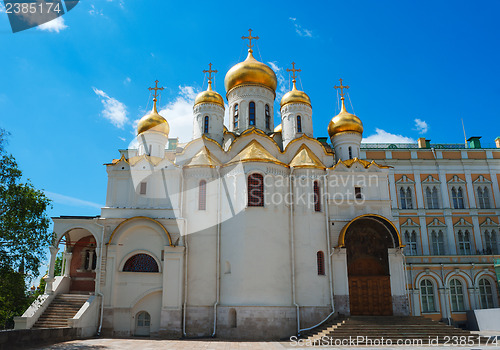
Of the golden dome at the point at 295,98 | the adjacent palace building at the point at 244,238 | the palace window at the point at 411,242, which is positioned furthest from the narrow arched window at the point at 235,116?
the palace window at the point at 411,242

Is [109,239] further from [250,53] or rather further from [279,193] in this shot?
[250,53]

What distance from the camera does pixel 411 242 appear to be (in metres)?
26.9

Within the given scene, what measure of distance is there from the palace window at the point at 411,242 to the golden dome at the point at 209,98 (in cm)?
1454

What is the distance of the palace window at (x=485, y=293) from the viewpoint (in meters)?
25.4

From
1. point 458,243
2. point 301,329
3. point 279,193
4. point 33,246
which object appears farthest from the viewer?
point 458,243

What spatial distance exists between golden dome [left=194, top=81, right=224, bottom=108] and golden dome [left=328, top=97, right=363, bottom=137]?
6.61 metres

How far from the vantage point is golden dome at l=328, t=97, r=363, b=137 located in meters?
23.8

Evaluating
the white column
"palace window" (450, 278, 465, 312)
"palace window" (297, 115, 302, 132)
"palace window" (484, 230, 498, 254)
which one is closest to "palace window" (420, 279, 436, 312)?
"palace window" (450, 278, 465, 312)

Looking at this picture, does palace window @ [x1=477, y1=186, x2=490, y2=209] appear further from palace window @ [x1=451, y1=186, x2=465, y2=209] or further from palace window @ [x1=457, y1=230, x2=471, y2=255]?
palace window @ [x1=457, y1=230, x2=471, y2=255]

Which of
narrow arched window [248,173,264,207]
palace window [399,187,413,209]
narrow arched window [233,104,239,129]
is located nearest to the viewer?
narrow arched window [248,173,264,207]

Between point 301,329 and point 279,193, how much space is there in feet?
20.8

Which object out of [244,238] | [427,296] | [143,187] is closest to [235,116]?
[143,187]

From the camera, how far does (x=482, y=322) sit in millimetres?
23703

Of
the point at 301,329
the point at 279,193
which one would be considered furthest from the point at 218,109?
the point at 301,329
